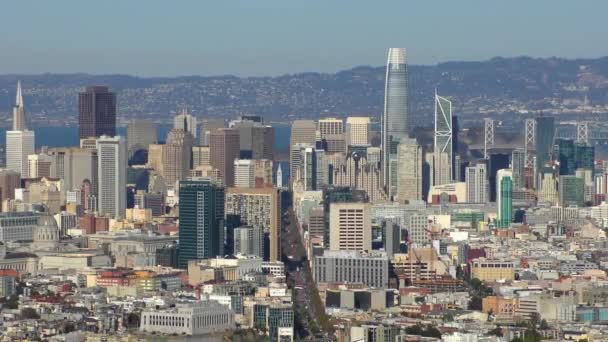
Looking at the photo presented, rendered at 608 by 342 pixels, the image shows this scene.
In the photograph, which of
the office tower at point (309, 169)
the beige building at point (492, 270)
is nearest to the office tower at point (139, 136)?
the office tower at point (309, 169)

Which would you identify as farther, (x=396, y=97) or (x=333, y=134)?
(x=396, y=97)

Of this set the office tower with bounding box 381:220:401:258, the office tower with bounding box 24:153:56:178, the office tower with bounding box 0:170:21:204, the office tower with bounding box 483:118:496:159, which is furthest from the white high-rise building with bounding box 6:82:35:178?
the office tower with bounding box 381:220:401:258

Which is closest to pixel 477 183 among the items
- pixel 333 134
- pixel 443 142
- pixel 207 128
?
pixel 443 142

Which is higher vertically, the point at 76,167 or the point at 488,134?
the point at 488,134

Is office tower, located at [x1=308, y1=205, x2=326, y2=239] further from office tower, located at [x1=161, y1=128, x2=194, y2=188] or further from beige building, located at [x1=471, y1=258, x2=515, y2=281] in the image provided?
office tower, located at [x1=161, y1=128, x2=194, y2=188]

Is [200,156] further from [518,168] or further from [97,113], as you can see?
[518,168]

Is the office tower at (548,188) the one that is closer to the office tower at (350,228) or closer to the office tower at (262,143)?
the office tower at (262,143)

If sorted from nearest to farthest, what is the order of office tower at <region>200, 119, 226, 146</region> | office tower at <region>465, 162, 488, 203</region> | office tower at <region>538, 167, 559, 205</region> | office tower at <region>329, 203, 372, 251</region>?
office tower at <region>329, 203, 372, 251</region> < office tower at <region>538, 167, 559, 205</region> < office tower at <region>465, 162, 488, 203</region> < office tower at <region>200, 119, 226, 146</region>
